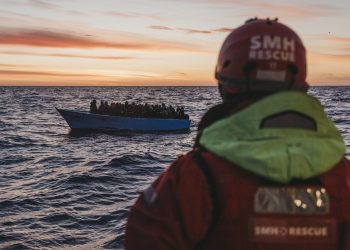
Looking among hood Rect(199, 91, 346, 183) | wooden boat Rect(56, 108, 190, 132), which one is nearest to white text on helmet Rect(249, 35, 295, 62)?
hood Rect(199, 91, 346, 183)

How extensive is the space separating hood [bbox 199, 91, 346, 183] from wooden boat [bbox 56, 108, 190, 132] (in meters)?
27.7

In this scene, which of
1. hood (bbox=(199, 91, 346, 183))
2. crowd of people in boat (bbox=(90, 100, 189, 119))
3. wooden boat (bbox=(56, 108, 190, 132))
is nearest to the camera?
hood (bbox=(199, 91, 346, 183))

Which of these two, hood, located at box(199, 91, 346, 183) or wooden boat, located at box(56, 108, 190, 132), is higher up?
hood, located at box(199, 91, 346, 183)

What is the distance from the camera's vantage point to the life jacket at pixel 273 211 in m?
1.62

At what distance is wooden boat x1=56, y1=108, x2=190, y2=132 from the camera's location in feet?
97.3

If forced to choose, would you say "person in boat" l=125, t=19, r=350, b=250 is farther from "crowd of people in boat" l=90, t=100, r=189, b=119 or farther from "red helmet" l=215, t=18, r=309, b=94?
"crowd of people in boat" l=90, t=100, r=189, b=119

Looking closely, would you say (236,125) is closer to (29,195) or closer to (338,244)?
(338,244)

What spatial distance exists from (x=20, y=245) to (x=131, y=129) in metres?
20.8

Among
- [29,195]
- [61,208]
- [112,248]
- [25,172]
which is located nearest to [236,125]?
[112,248]

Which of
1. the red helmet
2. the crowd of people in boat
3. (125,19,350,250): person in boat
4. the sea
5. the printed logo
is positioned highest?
the red helmet

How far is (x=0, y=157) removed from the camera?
72.3ft

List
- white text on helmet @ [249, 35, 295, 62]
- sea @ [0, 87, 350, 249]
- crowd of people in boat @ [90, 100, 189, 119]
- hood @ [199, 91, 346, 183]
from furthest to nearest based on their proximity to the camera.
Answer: crowd of people in boat @ [90, 100, 189, 119]
sea @ [0, 87, 350, 249]
white text on helmet @ [249, 35, 295, 62]
hood @ [199, 91, 346, 183]

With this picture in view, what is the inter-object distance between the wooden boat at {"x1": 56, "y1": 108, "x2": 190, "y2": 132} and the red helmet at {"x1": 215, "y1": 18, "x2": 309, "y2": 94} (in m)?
27.5

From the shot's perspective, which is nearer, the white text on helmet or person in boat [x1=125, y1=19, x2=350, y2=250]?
person in boat [x1=125, y1=19, x2=350, y2=250]
